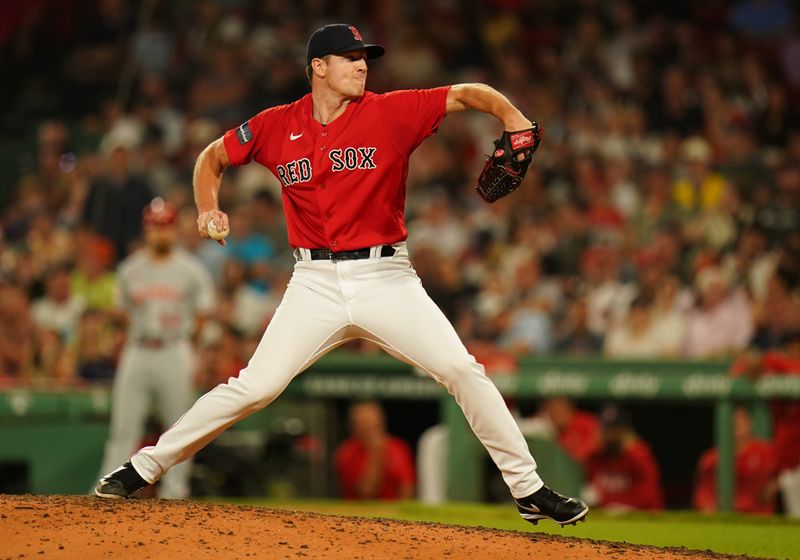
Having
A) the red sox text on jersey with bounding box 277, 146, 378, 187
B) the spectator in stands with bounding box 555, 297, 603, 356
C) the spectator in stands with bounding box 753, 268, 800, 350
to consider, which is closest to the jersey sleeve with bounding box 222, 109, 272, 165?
the red sox text on jersey with bounding box 277, 146, 378, 187

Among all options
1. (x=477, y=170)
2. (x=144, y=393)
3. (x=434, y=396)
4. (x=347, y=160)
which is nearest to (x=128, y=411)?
(x=144, y=393)

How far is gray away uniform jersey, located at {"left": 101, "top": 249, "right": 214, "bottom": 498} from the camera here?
8523mm

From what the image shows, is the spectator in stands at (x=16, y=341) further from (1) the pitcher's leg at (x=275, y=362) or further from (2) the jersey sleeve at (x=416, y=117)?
(2) the jersey sleeve at (x=416, y=117)

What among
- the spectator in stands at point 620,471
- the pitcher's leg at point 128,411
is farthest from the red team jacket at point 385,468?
the pitcher's leg at point 128,411

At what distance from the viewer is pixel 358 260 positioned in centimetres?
504

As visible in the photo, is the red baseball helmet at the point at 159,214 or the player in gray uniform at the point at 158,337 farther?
the red baseball helmet at the point at 159,214

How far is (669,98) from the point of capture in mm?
11609

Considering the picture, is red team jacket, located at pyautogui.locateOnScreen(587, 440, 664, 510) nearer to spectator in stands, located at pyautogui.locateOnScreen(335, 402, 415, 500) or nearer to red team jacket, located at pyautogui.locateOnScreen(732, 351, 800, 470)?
red team jacket, located at pyautogui.locateOnScreen(732, 351, 800, 470)

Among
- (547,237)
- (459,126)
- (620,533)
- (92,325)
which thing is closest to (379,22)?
(459,126)

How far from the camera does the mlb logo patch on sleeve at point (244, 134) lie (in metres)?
5.30

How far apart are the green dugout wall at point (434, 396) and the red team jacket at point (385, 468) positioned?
36cm

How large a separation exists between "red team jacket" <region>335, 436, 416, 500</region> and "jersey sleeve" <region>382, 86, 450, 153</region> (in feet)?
14.0

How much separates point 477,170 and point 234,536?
7.60 m

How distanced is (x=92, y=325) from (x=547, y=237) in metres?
3.70
